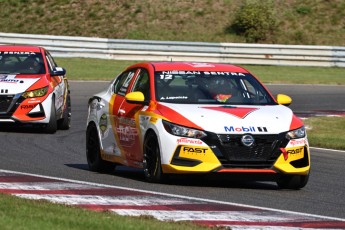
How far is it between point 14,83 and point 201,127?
8.04 m

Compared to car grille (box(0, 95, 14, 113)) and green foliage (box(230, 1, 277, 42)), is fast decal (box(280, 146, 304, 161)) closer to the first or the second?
car grille (box(0, 95, 14, 113))

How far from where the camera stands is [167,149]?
11867mm

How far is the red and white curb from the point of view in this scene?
9344mm

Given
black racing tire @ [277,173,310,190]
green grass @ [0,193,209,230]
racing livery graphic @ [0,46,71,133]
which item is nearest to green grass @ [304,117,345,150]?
racing livery graphic @ [0,46,71,133]

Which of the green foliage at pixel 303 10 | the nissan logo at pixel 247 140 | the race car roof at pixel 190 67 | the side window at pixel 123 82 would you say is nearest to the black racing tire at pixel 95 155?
the side window at pixel 123 82

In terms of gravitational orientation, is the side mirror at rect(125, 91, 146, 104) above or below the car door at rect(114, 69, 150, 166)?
above

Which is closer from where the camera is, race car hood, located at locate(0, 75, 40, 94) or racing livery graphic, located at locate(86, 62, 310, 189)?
racing livery graphic, located at locate(86, 62, 310, 189)

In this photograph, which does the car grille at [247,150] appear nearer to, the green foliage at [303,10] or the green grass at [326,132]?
the green grass at [326,132]

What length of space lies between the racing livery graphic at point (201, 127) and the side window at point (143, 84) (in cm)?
1

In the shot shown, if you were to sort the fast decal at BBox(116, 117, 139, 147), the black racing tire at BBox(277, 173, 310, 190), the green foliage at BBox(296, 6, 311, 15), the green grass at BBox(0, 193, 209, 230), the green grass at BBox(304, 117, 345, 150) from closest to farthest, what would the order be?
the green grass at BBox(0, 193, 209, 230)
the black racing tire at BBox(277, 173, 310, 190)
the fast decal at BBox(116, 117, 139, 147)
the green grass at BBox(304, 117, 345, 150)
the green foliage at BBox(296, 6, 311, 15)

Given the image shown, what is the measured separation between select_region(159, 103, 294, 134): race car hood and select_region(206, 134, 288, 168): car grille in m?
0.07

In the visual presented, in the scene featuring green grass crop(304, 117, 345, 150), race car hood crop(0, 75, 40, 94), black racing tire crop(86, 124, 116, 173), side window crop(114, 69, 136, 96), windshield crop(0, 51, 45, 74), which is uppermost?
side window crop(114, 69, 136, 96)

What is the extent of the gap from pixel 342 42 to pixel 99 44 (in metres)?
9.35

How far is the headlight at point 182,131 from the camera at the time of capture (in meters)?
11.8
